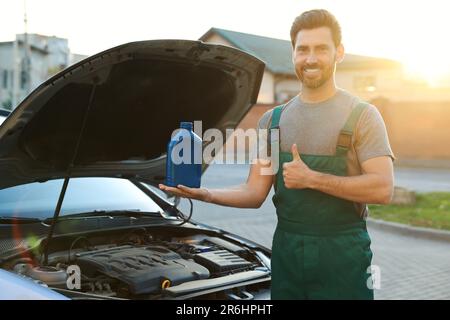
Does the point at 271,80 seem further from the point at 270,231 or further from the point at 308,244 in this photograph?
the point at 308,244

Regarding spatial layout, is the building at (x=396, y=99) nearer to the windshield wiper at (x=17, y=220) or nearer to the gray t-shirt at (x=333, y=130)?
the windshield wiper at (x=17, y=220)

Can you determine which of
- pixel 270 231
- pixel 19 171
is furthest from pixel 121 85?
pixel 270 231

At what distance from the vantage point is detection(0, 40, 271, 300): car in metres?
2.71

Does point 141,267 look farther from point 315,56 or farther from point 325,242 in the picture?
point 315,56

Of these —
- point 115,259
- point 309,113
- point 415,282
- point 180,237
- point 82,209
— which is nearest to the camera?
point 309,113

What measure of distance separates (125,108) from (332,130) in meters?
1.33

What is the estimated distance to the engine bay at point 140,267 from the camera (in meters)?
2.68

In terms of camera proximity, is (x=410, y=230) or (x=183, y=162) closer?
(x=183, y=162)

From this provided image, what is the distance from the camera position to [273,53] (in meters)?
33.2

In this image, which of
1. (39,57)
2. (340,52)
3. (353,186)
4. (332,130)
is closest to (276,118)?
(332,130)

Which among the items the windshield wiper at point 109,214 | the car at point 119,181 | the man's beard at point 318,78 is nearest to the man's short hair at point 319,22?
the man's beard at point 318,78

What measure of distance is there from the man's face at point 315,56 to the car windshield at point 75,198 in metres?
1.61

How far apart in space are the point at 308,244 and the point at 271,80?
2884 centimetres
